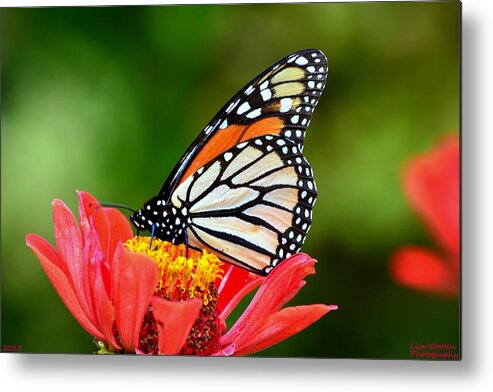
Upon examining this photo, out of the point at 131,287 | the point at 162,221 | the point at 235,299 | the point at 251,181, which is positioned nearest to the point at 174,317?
the point at 131,287

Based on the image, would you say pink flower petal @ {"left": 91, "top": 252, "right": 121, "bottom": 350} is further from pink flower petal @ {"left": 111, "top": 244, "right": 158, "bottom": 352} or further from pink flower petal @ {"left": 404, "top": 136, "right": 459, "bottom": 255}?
pink flower petal @ {"left": 404, "top": 136, "right": 459, "bottom": 255}

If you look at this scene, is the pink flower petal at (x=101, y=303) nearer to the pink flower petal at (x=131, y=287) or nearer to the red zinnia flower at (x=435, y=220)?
the pink flower petal at (x=131, y=287)

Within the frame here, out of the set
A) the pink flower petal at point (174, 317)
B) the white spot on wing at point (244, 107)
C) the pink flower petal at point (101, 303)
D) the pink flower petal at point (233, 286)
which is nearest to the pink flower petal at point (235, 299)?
the pink flower petal at point (233, 286)

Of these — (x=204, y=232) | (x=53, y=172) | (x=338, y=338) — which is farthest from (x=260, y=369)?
(x=53, y=172)

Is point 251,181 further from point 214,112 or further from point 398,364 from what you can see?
point 398,364

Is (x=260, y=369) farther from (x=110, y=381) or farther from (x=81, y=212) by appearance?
(x=81, y=212)

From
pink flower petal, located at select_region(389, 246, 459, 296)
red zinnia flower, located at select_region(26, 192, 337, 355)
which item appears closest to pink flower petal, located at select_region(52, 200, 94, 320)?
red zinnia flower, located at select_region(26, 192, 337, 355)
